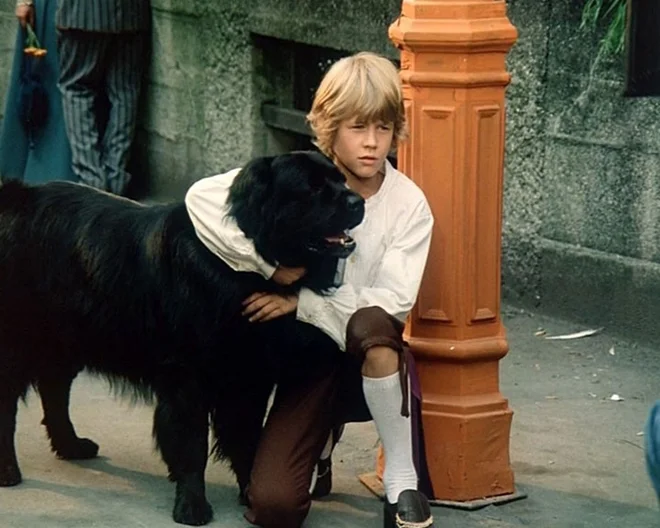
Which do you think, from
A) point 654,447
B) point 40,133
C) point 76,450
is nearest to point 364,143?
point 76,450

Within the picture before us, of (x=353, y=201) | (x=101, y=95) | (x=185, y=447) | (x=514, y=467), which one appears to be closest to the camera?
(x=353, y=201)

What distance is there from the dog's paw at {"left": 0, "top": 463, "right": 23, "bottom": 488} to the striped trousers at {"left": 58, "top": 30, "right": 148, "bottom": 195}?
179 inches

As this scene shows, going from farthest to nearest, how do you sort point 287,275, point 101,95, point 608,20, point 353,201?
point 101,95, point 608,20, point 287,275, point 353,201

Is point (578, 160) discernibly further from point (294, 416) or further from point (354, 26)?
point (294, 416)

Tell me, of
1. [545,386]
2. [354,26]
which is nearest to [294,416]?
[545,386]

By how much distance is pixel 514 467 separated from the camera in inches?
210

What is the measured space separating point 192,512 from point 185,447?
20 centimetres

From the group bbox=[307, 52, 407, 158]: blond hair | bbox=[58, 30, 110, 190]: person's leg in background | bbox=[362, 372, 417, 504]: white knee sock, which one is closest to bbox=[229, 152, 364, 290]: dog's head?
bbox=[307, 52, 407, 158]: blond hair

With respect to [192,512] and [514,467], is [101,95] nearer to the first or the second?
[514,467]

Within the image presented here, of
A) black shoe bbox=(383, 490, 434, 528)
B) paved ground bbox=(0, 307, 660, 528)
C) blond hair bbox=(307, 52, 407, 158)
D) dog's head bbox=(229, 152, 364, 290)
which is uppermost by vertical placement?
blond hair bbox=(307, 52, 407, 158)

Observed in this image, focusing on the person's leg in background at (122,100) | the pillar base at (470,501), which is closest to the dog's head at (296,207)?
the pillar base at (470,501)

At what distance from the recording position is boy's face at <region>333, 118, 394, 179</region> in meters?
4.71

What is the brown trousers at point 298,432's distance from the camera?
4773mm

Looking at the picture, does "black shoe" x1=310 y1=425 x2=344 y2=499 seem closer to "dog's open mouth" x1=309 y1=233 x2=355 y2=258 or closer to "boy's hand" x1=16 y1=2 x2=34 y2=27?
"dog's open mouth" x1=309 y1=233 x2=355 y2=258
